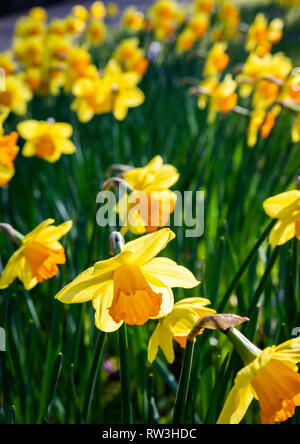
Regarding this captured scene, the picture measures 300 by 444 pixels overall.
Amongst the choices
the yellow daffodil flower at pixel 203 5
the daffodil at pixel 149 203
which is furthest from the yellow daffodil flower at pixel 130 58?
the daffodil at pixel 149 203

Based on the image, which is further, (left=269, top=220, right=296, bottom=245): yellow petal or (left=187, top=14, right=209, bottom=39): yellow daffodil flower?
(left=187, top=14, right=209, bottom=39): yellow daffodil flower

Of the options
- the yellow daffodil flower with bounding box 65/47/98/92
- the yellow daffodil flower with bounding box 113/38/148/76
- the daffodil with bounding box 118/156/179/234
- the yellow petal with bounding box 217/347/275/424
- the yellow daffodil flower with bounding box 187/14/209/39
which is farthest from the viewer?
the yellow daffodil flower with bounding box 187/14/209/39

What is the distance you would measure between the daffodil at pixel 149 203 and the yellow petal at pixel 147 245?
15.6 inches

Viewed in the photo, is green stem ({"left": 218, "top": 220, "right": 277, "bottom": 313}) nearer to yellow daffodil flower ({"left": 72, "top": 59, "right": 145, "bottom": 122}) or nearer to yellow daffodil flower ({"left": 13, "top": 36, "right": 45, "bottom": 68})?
yellow daffodil flower ({"left": 72, "top": 59, "right": 145, "bottom": 122})

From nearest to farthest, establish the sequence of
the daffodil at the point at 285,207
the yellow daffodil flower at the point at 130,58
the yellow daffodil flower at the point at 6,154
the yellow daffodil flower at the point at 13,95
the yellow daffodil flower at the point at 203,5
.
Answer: the daffodil at the point at 285,207
the yellow daffodil flower at the point at 6,154
the yellow daffodil flower at the point at 13,95
the yellow daffodil flower at the point at 130,58
the yellow daffodil flower at the point at 203,5

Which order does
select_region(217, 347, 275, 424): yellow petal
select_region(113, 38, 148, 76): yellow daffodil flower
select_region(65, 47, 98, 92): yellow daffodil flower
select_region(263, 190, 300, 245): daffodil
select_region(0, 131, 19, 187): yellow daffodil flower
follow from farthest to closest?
select_region(113, 38, 148, 76): yellow daffodil flower, select_region(65, 47, 98, 92): yellow daffodil flower, select_region(0, 131, 19, 187): yellow daffodil flower, select_region(263, 190, 300, 245): daffodil, select_region(217, 347, 275, 424): yellow petal

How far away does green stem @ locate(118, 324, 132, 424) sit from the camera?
37.3 inches

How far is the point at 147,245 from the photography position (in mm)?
911

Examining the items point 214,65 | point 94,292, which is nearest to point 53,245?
point 94,292

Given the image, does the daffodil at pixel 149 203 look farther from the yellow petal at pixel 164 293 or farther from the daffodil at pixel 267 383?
the daffodil at pixel 267 383

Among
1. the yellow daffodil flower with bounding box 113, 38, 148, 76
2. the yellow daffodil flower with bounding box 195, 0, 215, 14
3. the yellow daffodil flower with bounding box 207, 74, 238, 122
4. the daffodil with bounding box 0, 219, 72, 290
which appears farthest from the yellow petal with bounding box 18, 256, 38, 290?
the yellow daffodil flower with bounding box 195, 0, 215, 14

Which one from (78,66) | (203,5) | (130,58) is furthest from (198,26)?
(78,66)

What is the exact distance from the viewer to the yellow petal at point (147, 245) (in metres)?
0.89

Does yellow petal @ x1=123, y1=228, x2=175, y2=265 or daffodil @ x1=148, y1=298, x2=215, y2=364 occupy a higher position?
yellow petal @ x1=123, y1=228, x2=175, y2=265
